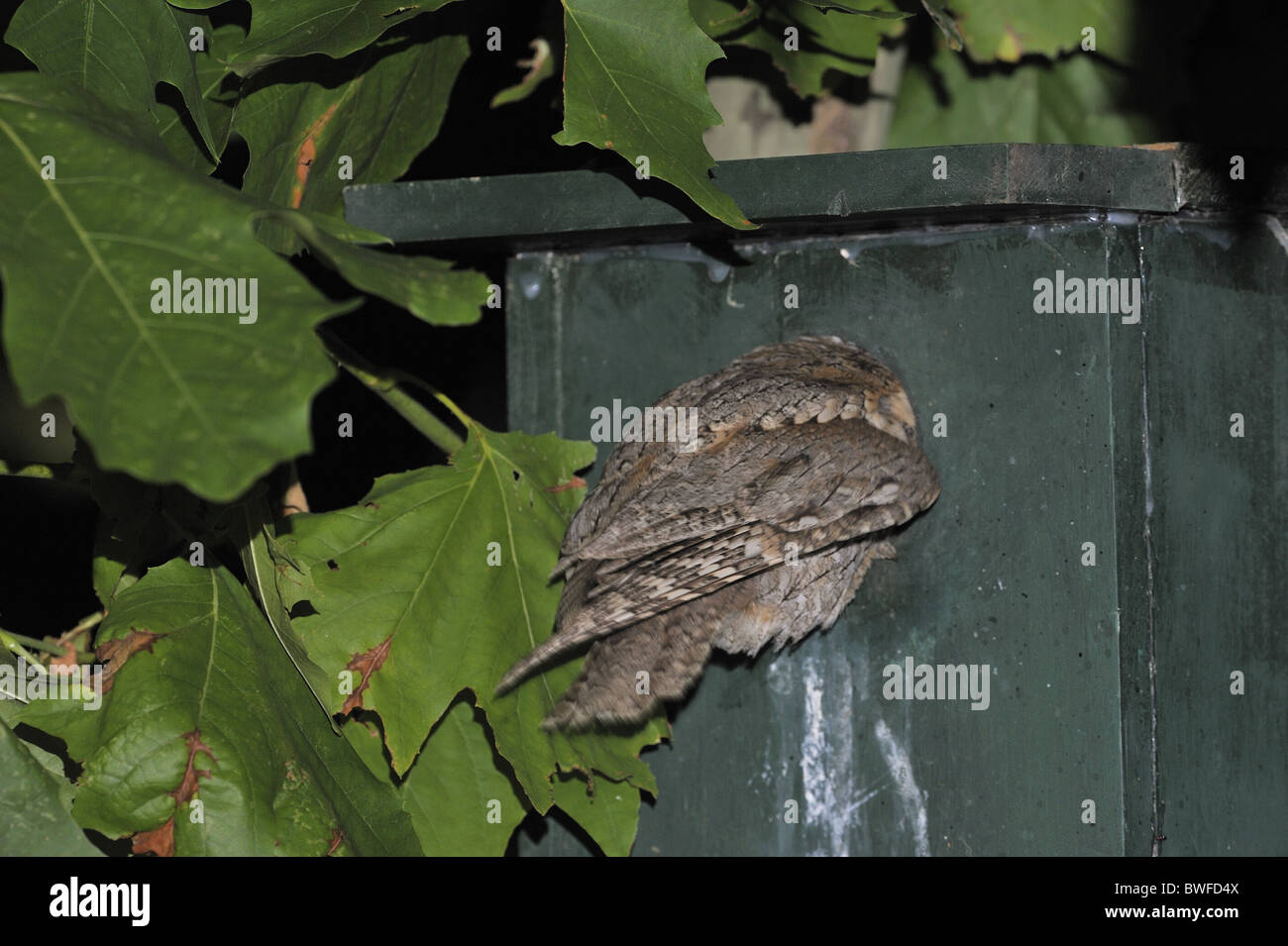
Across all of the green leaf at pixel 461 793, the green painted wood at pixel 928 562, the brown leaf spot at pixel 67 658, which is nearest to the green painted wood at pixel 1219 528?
the green painted wood at pixel 928 562

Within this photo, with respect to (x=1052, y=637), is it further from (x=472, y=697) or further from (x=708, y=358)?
(x=472, y=697)

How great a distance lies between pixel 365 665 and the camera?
83.1 inches

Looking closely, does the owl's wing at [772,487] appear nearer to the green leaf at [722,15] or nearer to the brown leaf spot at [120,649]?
the brown leaf spot at [120,649]

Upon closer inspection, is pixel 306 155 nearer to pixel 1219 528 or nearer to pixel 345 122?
pixel 345 122

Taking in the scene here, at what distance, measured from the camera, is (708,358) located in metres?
2.56

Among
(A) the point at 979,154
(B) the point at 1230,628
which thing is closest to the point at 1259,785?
(B) the point at 1230,628

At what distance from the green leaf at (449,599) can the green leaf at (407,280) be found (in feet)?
2.10

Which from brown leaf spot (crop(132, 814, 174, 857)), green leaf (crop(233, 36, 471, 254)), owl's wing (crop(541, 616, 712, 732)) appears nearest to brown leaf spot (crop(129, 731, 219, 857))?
brown leaf spot (crop(132, 814, 174, 857))

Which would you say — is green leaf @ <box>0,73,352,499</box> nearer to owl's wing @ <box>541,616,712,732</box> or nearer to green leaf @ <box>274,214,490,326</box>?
green leaf @ <box>274,214,490,326</box>

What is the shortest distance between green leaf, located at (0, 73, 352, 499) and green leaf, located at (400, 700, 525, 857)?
1.07 metres

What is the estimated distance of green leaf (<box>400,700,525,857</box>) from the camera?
2297 millimetres

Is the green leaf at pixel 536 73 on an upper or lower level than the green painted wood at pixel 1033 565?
upper

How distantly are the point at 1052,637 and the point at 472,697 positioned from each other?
97 cm

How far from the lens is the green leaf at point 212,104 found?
228 centimetres
